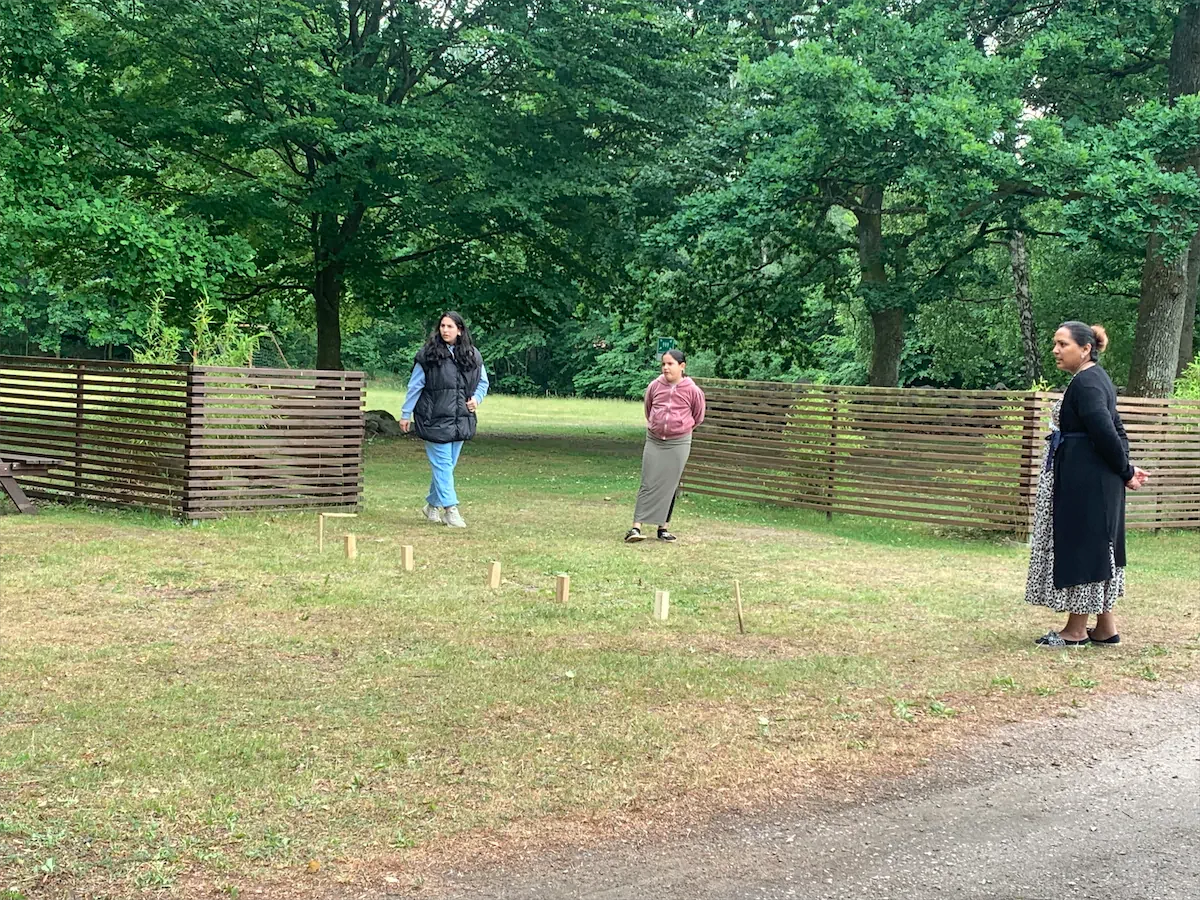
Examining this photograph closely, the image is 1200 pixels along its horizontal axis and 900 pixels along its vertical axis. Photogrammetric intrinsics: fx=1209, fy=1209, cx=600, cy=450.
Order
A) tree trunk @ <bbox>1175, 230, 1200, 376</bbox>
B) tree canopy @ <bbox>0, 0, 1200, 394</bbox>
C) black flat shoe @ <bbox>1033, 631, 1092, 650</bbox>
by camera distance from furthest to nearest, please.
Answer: tree trunk @ <bbox>1175, 230, 1200, 376</bbox> < tree canopy @ <bbox>0, 0, 1200, 394</bbox> < black flat shoe @ <bbox>1033, 631, 1092, 650</bbox>

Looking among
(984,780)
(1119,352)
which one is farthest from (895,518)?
(1119,352)

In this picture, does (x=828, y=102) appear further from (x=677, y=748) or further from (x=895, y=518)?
(x=677, y=748)

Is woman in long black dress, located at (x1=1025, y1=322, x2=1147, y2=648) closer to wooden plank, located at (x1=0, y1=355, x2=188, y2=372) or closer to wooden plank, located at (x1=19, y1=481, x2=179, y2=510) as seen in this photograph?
wooden plank, located at (x1=0, y1=355, x2=188, y2=372)

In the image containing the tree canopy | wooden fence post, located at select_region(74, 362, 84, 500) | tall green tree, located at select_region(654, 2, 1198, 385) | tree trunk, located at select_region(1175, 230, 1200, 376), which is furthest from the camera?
tree trunk, located at select_region(1175, 230, 1200, 376)

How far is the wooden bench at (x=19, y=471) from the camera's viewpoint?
1186 cm

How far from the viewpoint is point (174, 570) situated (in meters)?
9.16

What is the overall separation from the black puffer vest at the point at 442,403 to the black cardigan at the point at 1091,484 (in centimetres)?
645

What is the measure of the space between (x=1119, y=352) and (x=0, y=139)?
25.5m

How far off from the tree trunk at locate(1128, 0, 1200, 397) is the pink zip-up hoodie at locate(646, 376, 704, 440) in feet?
34.2

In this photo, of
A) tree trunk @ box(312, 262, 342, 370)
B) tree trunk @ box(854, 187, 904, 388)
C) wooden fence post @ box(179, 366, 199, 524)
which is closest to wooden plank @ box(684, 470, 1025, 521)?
wooden fence post @ box(179, 366, 199, 524)

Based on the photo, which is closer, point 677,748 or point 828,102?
A: point 677,748

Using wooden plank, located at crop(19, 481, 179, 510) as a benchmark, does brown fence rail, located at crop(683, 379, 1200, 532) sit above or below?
above

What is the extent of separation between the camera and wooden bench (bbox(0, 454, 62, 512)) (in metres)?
11.9

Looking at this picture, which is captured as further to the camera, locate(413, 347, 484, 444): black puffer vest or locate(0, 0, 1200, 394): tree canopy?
locate(0, 0, 1200, 394): tree canopy
